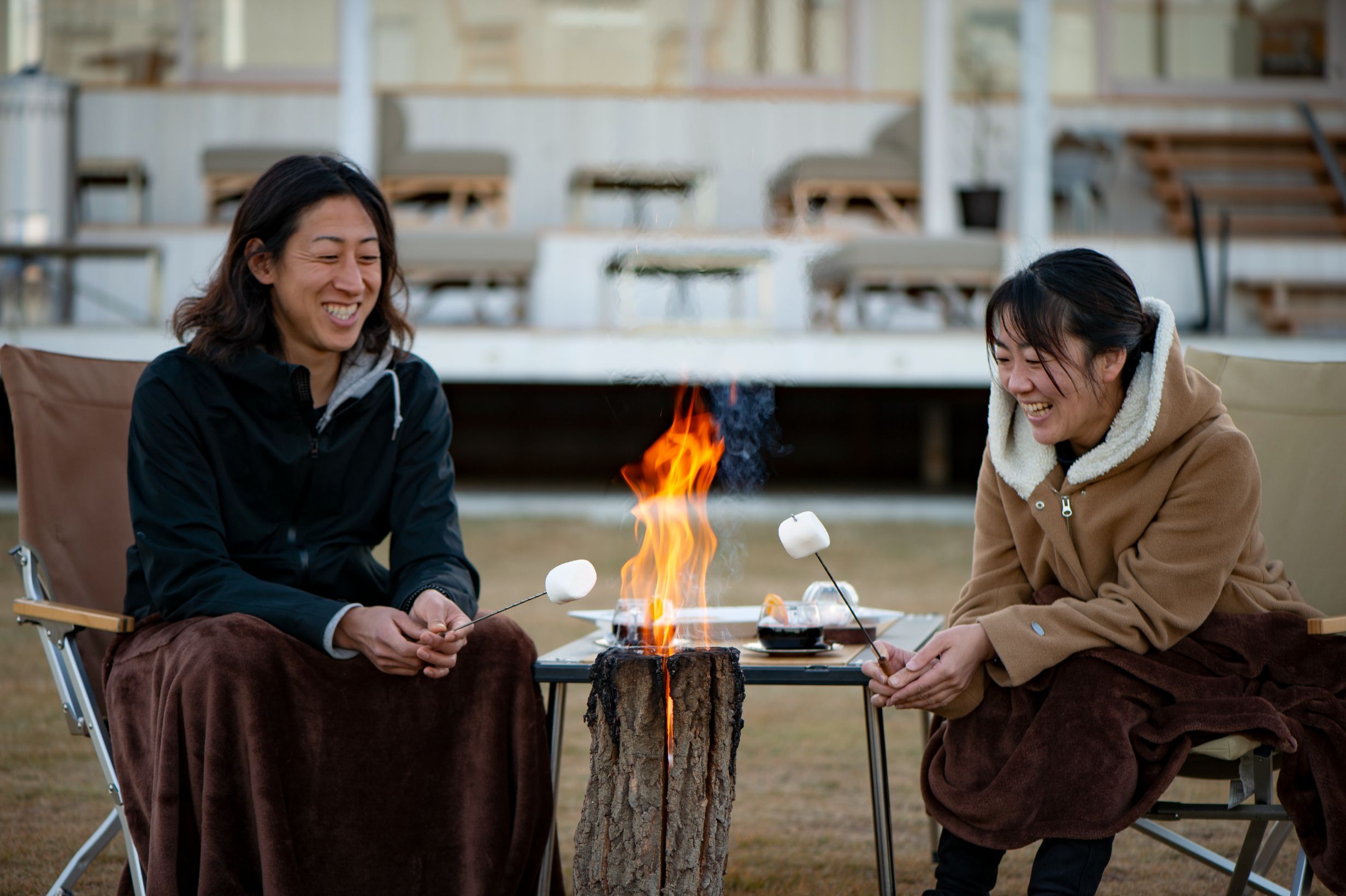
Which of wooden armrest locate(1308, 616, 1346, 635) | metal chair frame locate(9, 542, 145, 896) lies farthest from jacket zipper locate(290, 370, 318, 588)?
wooden armrest locate(1308, 616, 1346, 635)

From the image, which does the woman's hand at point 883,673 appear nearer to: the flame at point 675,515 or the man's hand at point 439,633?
the flame at point 675,515

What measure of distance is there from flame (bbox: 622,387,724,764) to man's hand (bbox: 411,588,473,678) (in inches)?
11.0

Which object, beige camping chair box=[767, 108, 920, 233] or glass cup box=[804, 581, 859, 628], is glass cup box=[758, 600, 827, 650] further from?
beige camping chair box=[767, 108, 920, 233]

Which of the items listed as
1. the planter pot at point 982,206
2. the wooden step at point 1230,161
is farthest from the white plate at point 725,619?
the wooden step at point 1230,161

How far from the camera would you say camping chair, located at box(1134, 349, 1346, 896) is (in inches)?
93.8

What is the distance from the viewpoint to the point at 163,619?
6.96ft

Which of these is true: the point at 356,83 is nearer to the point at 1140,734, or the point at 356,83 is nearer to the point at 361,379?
the point at 361,379

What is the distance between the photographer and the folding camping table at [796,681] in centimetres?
196

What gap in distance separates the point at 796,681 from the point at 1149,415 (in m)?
0.64

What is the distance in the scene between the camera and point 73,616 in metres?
2.14

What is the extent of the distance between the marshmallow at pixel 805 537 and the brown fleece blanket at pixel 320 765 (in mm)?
477

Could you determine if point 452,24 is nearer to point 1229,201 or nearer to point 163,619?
point 1229,201

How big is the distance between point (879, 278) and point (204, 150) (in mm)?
4606

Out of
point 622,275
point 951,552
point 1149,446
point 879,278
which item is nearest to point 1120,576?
point 1149,446
